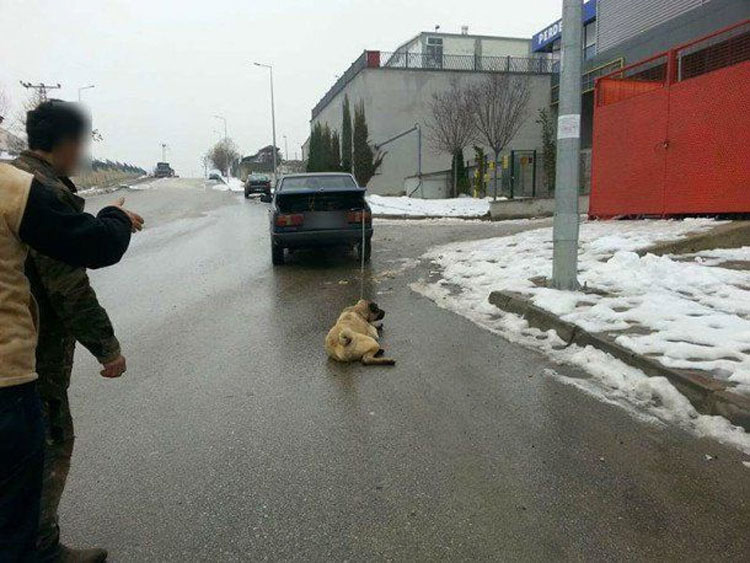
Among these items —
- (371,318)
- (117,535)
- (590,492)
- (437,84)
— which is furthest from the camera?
(437,84)

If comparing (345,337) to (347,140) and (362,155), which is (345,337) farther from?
(347,140)

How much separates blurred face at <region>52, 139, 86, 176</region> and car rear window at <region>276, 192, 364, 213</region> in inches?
326

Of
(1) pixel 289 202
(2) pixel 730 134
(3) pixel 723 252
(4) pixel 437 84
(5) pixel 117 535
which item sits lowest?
(5) pixel 117 535

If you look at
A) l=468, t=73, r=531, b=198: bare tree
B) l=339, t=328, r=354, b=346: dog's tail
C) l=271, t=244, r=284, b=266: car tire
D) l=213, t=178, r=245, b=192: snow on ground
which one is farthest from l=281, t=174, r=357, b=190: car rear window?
l=213, t=178, r=245, b=192: snow on ground

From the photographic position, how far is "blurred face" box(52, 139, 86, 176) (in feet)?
7.48

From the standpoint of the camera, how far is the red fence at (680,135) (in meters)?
10.1

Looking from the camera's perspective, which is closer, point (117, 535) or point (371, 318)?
point (117, 535)

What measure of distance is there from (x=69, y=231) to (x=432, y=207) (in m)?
23.7

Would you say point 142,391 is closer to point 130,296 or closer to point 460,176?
point 130,296

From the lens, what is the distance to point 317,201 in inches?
420

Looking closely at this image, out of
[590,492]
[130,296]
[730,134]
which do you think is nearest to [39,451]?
[590,492]

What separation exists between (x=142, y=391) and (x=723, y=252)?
8110 millimetres

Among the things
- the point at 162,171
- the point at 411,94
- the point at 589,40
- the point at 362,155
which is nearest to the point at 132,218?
the point at 362,155

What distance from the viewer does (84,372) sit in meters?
5.32
